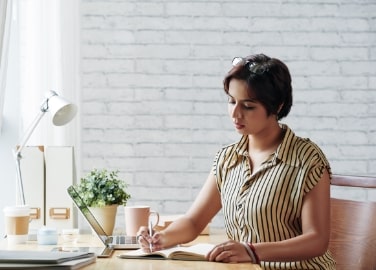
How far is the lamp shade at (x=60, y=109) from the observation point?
259 centimetres

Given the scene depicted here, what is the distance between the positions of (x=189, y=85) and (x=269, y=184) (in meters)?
1.40

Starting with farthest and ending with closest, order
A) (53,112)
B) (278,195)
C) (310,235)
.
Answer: (53,112) → (278,195) → (310,235)

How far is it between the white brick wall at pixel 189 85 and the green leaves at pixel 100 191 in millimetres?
1055

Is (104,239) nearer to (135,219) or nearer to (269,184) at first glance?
(135,219)

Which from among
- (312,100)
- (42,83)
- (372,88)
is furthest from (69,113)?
(372,88)

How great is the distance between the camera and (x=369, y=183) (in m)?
2.41

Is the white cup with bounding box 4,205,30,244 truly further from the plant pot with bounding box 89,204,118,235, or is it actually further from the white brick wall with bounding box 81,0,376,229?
the white brick wall with bounding box 81,0,376,229

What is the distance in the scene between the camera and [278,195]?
2.25 metres

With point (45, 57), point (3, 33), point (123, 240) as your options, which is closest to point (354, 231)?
point (123, 240)

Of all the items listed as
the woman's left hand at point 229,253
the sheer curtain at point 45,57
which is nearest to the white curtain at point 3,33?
the sheer curtain at point 45,57

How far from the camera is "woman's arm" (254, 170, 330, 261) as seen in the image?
2.08 m

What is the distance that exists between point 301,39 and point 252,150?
1.37 meters

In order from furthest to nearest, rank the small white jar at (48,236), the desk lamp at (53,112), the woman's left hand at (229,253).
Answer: the desk lamp at (53,112)
the small white jar at (48,236)
the woman's left hand at (229,253)

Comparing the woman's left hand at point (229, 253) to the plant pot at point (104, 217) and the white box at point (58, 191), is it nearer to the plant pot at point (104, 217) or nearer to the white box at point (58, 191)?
the plant pot at point (104, 217)
